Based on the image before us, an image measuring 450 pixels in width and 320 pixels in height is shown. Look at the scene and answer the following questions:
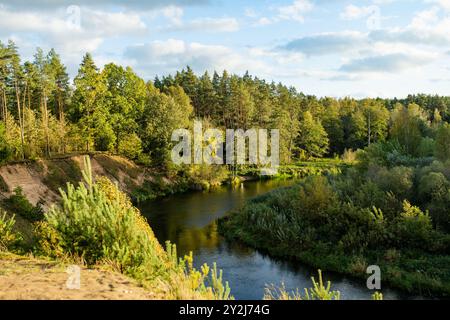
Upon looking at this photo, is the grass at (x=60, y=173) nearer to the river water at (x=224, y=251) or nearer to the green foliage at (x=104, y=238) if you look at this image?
the river water at (x=224, y=251)

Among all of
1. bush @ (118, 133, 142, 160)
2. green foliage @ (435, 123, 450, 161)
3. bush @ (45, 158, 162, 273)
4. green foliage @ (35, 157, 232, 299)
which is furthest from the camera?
bush @ (118, 133, 142, 160)

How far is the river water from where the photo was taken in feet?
62.4

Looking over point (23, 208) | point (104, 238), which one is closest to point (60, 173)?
point (23, 208)

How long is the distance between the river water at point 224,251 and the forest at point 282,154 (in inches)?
41.6

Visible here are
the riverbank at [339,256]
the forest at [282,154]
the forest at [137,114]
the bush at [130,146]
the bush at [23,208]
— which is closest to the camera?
the riverbank at [339,256]

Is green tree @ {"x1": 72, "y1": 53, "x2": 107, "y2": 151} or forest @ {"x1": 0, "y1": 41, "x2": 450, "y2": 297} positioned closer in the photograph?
forest @ {"x1": 0, "y1": 41, "x2": 450, "y2": 297}

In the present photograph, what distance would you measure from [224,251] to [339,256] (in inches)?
257

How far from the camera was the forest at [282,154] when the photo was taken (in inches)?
838

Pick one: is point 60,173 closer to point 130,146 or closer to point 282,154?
point 130,146

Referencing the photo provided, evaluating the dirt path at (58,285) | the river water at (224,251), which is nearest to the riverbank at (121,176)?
the river water at (224,251)

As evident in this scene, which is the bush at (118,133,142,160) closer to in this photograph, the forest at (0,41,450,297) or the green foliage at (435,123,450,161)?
the forest at (0,41,450,297)

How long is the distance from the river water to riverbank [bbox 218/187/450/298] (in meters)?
0.60

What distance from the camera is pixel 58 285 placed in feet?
25.5

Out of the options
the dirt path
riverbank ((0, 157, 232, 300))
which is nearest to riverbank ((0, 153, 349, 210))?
riverbank ((0, 157, 232, 300))
